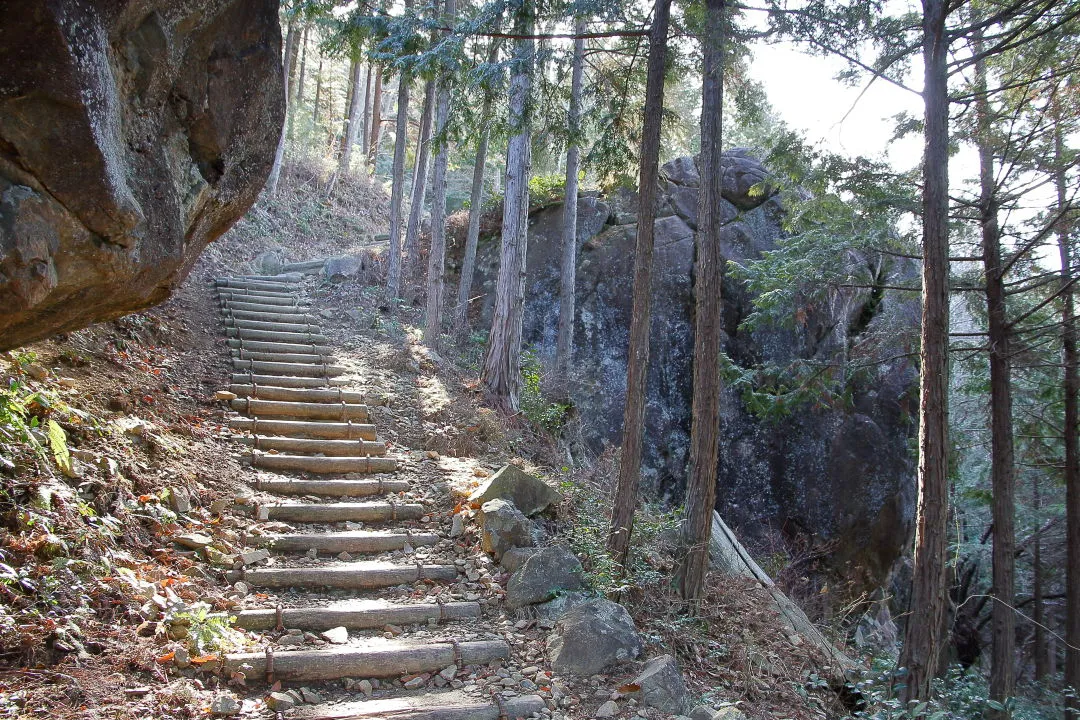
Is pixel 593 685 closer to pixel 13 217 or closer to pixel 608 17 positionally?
pixel 13 217

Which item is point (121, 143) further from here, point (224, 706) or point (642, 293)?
point (642, 293)

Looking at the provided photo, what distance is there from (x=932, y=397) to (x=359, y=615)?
5736 mm

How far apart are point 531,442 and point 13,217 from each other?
7.33 metres

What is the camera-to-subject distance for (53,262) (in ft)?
10.6

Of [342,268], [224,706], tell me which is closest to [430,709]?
[224,706]

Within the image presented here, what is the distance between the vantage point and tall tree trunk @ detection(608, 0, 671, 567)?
627 centimetres

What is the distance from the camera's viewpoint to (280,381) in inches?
350

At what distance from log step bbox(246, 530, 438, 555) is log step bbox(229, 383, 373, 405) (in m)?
2.91

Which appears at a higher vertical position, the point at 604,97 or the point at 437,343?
the point at 604,97

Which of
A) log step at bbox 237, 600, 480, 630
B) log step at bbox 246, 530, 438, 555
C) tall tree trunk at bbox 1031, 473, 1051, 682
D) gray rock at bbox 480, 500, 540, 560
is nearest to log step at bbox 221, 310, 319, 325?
log step at bbox 246, 530, 438, 555

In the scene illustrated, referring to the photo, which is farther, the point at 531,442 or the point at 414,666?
the point at 531,442

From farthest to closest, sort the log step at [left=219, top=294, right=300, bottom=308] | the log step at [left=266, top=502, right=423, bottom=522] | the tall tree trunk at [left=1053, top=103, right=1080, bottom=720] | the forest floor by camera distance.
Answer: the log step at [left=219, top=294, right=300, bottom=308] → the tall tree trunk at [left=1053, top=103, right=1080, bottom=720] → the log step at [left=266, top=502, right=423, bottom=522] → the forest floor

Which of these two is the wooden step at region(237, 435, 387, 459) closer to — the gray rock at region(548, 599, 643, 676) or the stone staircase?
the stone staircase

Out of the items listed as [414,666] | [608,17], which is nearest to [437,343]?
[608,17]
